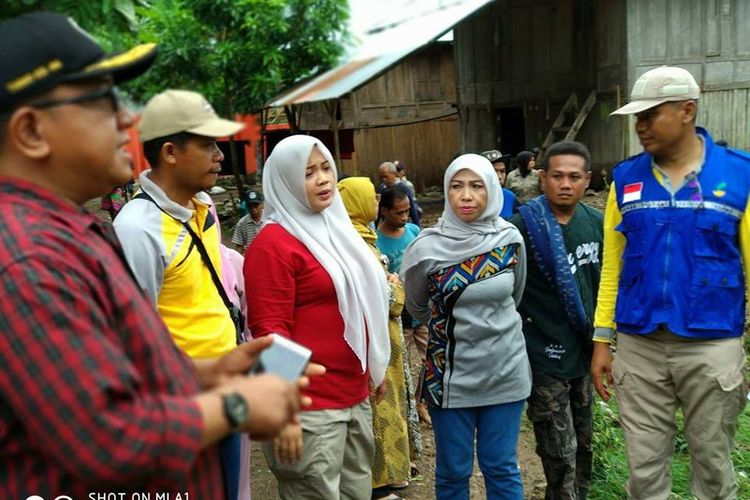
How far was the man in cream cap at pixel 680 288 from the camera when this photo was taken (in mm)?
2879

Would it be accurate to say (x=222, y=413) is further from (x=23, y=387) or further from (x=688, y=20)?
(x=688, y=20)

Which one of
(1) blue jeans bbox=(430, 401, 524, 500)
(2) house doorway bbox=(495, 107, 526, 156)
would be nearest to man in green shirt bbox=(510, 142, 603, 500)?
(1) blue jeans bbox=(430, 401, 524, 500)

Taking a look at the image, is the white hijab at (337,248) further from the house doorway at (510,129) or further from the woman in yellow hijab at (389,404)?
the house doorway at (510,129)

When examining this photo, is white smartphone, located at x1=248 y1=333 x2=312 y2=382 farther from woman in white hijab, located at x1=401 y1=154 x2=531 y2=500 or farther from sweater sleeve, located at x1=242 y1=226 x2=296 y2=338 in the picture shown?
woman in white hijab, located at x1=401 y1=154 x2=531 y2=500

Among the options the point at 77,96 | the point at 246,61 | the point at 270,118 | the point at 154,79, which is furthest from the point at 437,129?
the point at 77,96

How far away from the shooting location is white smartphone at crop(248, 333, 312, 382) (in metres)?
1.54

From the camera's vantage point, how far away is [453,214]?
3336 mm

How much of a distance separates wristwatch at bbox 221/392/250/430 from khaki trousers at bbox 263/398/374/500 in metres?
1.47

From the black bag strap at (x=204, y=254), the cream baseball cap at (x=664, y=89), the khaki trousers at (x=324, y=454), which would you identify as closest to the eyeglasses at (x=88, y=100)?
the black bag strap at (x=204, y=254)

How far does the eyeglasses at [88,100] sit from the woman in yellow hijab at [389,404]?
8.67 ft

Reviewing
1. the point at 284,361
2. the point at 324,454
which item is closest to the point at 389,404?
the point at 324,454

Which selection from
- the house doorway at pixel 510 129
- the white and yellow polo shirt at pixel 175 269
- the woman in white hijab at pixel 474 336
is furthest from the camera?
the house doorway at pixel 510 129

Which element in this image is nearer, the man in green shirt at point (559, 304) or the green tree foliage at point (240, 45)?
the man in green shirt at point (559, 304)

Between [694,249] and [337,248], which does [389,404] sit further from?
[694,249]
